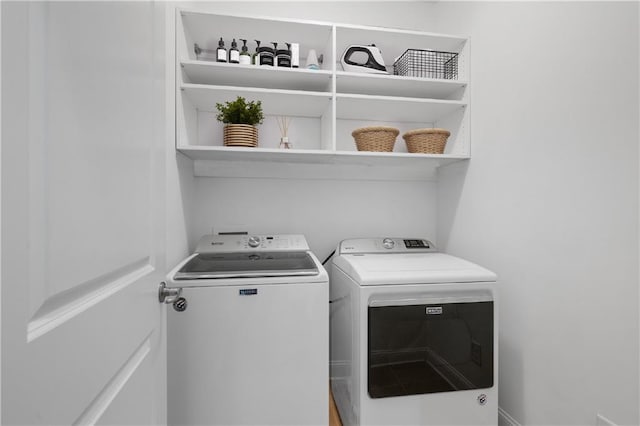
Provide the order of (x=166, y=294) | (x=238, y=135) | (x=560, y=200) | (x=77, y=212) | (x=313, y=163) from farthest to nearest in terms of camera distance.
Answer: (x=313, y=163)
(x=238, y=135)
(x=560, y=200)
(x=166, y=294)
(x=77, y=212)

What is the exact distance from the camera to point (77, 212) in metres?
0.56

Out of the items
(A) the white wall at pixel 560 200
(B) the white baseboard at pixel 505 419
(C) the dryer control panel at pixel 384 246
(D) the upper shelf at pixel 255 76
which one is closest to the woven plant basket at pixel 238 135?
(D) the upper shelf at pixel 255 76

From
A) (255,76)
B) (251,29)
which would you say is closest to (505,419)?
(255,76)

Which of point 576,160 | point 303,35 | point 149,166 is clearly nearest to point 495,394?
point 576,160

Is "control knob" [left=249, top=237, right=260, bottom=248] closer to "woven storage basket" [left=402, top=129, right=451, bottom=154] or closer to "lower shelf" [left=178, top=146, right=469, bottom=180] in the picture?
"lower shelf" [left=178, top=146, right=469, bottom=180]

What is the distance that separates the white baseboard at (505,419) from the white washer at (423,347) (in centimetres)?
16

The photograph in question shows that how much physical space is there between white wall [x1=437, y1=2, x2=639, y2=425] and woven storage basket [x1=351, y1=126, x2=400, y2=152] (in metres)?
0.53

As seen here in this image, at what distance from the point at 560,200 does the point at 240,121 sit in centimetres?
163

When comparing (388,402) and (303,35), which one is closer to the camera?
(388,402)

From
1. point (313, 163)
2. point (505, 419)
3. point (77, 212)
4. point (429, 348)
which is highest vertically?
point (313, 163)

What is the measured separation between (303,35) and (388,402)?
2.05 metres

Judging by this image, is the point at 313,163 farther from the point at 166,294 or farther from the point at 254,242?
the point at 166,294

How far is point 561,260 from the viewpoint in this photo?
1.35 m

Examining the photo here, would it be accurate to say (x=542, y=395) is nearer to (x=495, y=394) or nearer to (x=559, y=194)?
(x=495, y=394)
